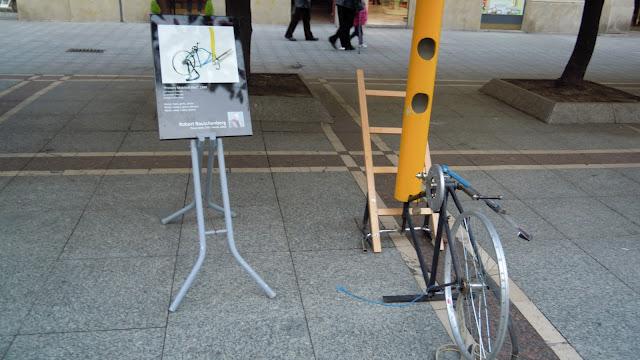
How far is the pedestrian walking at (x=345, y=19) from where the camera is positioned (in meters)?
13.1

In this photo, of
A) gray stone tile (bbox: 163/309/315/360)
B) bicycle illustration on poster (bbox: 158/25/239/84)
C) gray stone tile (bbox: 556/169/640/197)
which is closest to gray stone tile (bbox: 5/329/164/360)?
gray stone tile (bbox: 163/309/315/360)

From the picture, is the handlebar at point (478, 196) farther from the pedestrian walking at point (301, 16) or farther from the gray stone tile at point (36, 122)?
the pedestrian walking at point (301, 16)

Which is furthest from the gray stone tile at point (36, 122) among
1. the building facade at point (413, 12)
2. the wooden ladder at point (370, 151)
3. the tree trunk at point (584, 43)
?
the building facade at point (413, 12)

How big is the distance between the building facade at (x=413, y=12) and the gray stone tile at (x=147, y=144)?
11184mm

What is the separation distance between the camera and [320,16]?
21953mm

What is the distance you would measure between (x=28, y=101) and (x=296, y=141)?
4.24 meters

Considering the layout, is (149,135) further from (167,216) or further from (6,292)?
(6,292)

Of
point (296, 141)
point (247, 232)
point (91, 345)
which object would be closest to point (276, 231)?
point (247, 232)

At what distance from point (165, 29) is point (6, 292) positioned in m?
1.96

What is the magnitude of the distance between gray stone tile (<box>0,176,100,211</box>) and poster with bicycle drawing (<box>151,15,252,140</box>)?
1.72 metres

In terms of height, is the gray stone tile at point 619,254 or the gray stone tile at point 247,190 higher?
the gray stone tile at point 247,190

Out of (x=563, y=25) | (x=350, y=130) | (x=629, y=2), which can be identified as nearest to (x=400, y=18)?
(x=563, y=25)

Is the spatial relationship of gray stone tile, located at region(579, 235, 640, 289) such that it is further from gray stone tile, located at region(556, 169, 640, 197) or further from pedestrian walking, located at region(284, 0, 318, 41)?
pedestrian walking, located at region(284, 0, 318, 41)

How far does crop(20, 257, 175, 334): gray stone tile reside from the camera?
3164mm
